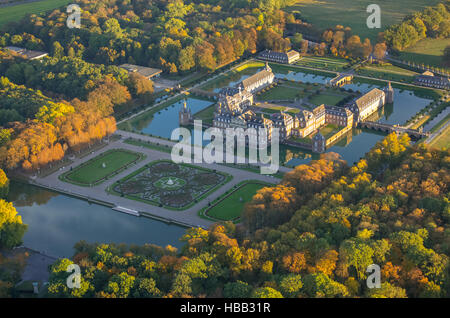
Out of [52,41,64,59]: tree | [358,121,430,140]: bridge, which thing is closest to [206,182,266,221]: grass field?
[358,121,430,140]: bridge

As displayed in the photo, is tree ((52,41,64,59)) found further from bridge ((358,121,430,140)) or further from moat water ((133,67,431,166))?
bridge ((358,121,430,140))

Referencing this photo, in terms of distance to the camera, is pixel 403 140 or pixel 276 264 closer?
pixel 276 264

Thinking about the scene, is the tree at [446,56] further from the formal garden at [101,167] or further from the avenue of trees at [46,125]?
the formal garden at [101,167]

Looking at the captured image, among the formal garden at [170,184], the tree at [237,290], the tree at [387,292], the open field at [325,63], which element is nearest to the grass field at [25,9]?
the open field at [325,63]

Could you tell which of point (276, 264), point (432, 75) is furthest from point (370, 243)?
point (432, 75)

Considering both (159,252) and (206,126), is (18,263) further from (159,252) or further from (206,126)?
(206,126)

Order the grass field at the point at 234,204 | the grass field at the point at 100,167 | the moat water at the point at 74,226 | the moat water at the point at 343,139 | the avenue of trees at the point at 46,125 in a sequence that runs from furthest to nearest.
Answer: the moat water at the point at 343,139 < the avenue of trees at the point at 46,125 < the grass field at the point at 100,167 < the grass field at the point at 234,204 < the moat water at the point at 74,226
